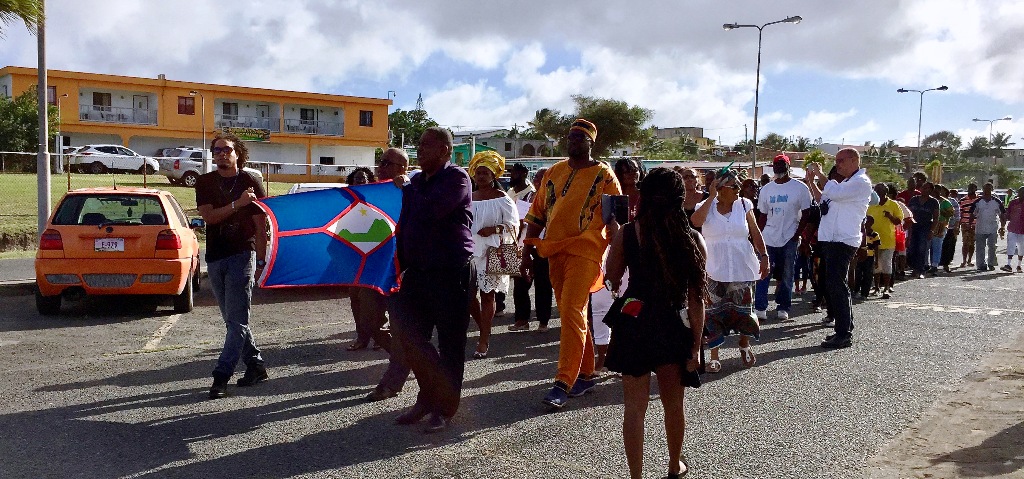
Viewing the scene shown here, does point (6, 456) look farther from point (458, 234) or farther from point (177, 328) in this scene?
point (177, 328)

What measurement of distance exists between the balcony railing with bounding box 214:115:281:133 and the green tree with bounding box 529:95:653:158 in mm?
20926

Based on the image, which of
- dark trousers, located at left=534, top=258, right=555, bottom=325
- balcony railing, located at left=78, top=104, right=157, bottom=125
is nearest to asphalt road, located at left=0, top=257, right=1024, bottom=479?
dark trousers, located at left=534, top=258, right=555, bottom=325

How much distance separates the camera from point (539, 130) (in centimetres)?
6988

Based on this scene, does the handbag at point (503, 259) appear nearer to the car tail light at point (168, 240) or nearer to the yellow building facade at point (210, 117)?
the car tail light at point (168, 240)

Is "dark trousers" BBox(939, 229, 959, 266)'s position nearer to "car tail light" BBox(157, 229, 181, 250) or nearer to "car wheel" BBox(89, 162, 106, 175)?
"car tail light" BBox(157, 229, 181, 250)

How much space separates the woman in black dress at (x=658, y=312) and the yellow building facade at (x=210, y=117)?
39784 mm

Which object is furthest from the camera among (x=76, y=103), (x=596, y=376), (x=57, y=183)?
(x=76, y=103)

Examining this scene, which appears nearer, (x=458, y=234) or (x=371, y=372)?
(x=458, y=234)

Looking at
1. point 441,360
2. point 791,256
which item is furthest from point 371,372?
point 791,256

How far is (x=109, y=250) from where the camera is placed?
385 inches

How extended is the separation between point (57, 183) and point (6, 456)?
22.4 metres

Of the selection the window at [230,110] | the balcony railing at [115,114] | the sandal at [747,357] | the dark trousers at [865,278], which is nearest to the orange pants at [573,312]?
the sandal at [747,357]

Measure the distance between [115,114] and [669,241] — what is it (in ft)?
174

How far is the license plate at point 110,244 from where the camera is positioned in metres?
9.79
